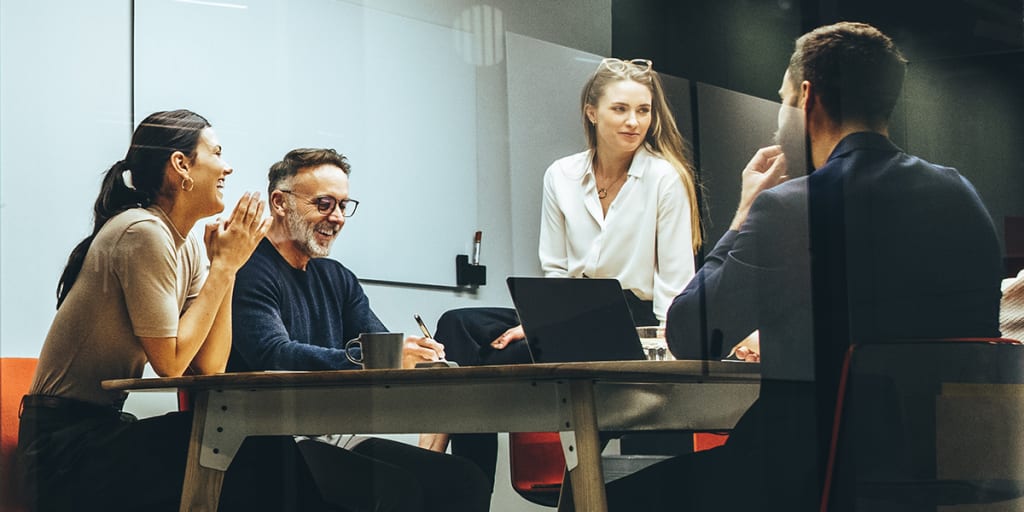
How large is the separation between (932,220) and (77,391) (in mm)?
1743

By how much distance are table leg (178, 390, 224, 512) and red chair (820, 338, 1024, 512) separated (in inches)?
40.0

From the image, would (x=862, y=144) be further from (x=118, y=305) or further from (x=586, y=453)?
(x=118, y=305)

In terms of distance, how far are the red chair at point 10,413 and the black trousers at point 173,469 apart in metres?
0.04

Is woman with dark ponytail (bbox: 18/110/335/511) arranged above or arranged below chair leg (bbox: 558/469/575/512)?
above

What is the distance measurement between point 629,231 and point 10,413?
1.50 m

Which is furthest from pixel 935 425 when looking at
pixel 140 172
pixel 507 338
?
pixel 140 172

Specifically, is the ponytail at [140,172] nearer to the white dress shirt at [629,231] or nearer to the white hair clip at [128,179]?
the white hair clip at [128,179]

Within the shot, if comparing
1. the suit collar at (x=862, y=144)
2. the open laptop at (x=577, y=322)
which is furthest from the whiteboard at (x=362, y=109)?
the suit collar at (x=862, y=144)

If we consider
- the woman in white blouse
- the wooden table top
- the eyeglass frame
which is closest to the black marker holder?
the woman in white blouse

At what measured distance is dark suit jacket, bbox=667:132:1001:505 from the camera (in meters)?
1.98

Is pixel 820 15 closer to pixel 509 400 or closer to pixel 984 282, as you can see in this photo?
pixel 984 282

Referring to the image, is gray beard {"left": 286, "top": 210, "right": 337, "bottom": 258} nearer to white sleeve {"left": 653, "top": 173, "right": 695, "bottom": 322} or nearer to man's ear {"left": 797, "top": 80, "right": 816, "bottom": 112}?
white sleeve {"left": 653, "top": 173, "right": 695, "bottom": 322}

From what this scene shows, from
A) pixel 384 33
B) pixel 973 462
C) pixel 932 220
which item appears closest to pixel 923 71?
pixel 932 220

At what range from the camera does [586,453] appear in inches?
68.9
